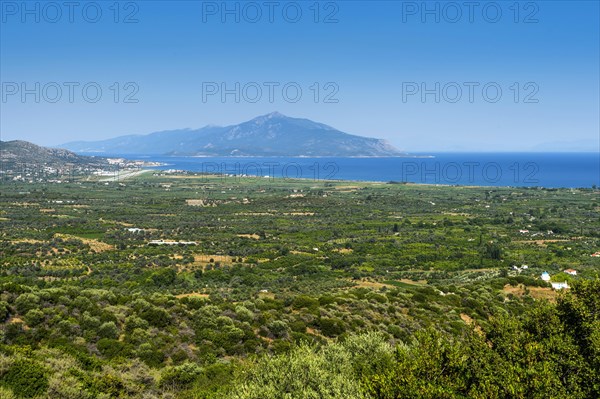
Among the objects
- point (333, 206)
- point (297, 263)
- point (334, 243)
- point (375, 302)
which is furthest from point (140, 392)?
point (333, 206)

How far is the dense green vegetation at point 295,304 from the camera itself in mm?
13414

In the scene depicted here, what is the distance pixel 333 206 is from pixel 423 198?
114 ft

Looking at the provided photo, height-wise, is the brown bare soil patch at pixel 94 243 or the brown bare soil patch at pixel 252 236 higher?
the brown bare soil patch at pixel 94 243

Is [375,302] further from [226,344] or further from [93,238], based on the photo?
[93,238]

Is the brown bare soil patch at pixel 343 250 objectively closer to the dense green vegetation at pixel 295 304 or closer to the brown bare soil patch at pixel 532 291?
the dense green vegetation at pixel 295 304

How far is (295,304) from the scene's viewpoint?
27688 millimetres

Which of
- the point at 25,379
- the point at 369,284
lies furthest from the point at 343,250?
the point at 25,379

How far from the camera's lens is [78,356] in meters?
16.8

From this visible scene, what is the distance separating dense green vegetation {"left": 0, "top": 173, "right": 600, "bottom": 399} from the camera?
13414 mm

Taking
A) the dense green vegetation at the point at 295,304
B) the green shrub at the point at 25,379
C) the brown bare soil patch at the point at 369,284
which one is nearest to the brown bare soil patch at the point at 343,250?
the dense green vegetation at the point at 295,304

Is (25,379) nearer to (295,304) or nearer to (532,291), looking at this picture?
(295,304)

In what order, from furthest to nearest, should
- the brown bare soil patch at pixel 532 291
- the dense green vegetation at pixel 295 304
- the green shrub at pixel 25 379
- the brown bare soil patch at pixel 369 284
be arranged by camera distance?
the brown bare soil patch at pixel 369 284
the brown bare soil patch at pixel 532 291
the dense green vegetation at pixel 295 304
the green shrub at pixel 25 379

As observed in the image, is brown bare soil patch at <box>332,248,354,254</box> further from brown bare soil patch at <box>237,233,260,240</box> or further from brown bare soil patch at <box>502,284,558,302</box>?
brown bare soil patch at <box>502,284,558,302</box>

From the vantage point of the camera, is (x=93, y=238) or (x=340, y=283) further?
(x=93, y=238)
